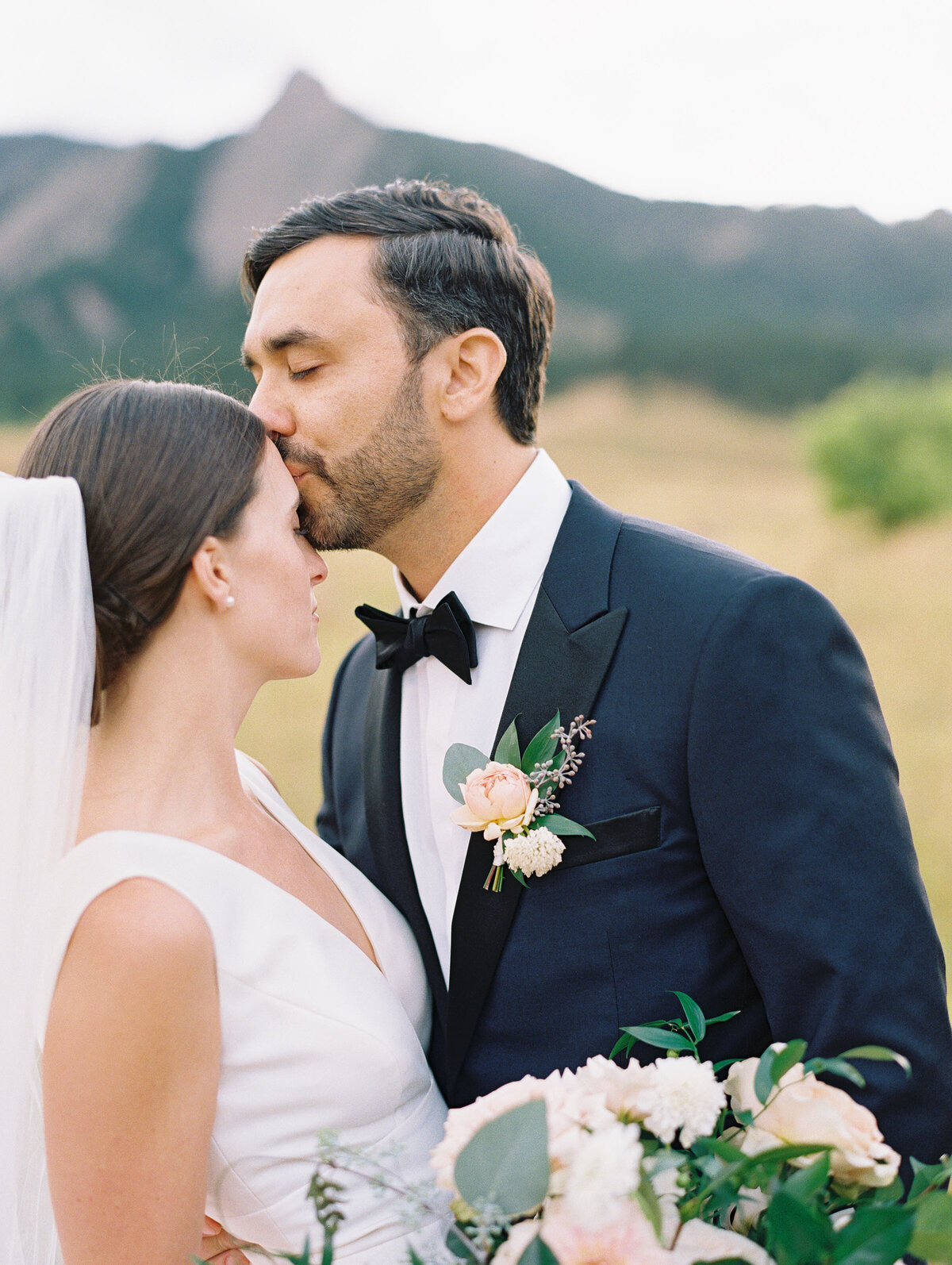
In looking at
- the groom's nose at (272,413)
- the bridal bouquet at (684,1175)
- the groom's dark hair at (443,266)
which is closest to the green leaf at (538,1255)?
the bridal bouquet at (684,1175)

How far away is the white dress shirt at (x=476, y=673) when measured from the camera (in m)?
2.23

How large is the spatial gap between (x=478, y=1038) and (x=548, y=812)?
0.53m

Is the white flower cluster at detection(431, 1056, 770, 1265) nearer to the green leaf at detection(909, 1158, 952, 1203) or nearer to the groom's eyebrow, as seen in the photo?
the green leaf at detection(909, 1158, 952, 1203)

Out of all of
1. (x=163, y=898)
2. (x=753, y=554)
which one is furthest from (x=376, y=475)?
(x=753, y=554)

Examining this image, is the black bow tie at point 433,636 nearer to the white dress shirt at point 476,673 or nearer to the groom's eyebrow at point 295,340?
the white dress shirt at point 476,673

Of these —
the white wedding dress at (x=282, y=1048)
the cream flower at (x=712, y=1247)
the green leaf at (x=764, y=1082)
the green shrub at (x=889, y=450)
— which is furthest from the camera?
the green shrub at (x=889, y=450)

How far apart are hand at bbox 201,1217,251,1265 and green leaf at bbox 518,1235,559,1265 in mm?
1158

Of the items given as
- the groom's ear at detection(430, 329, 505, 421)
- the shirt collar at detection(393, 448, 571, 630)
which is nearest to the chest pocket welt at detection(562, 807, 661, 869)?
the shirt collar at detection(393, 448, 571, 630)

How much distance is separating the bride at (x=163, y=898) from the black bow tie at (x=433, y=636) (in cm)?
35

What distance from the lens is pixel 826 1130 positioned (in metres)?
1.20

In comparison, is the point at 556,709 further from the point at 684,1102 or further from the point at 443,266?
the point at 443,266

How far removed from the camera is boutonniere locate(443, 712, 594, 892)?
189 centimetres

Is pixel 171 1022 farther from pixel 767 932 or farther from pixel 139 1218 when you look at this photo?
pixel 767 932

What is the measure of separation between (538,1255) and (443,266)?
212 cm
